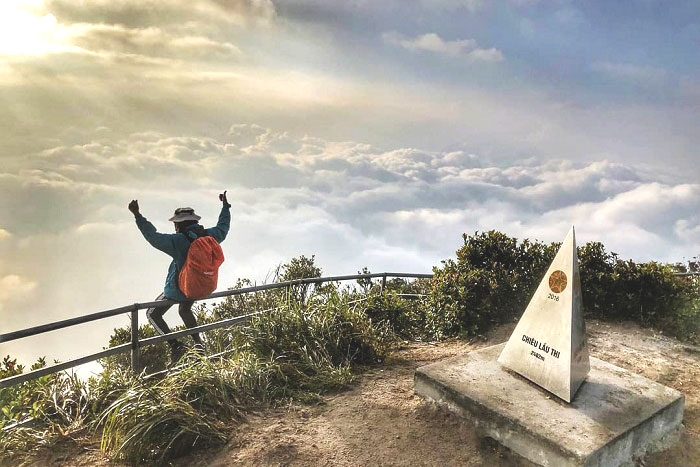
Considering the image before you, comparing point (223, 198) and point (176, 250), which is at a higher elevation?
point (223, 198)

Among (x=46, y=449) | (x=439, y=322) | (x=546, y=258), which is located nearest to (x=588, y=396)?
(x=439, y=322)

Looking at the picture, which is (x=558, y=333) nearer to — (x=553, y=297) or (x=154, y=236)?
(x=553, y=297)

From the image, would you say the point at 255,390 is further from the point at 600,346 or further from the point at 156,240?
the point at 600,346

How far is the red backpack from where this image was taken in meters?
6.19

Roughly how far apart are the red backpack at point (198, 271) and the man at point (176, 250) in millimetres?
93

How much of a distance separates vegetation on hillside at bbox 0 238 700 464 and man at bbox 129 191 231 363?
1.32ft

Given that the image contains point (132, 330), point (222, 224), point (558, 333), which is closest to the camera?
point (558, 333)

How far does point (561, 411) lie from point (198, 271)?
4.08 metres

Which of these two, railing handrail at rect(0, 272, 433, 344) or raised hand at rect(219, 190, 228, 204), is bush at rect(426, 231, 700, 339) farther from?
raised hand at rect(219, 190, 228, 204)

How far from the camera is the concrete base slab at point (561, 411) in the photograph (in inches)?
162

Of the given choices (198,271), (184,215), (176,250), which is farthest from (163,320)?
(184,215)

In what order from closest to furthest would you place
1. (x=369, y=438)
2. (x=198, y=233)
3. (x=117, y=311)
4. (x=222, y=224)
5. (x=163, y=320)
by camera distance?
(x=369, y=438) → (x=117, y=311) → (x=163, y=320) → (x=198, y=233) → (x=222, y=224)

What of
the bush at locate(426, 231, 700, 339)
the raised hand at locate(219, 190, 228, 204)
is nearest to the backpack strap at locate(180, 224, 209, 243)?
the raised hand at locate(219, 190, 228, 204)

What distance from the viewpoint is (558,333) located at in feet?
15.2
